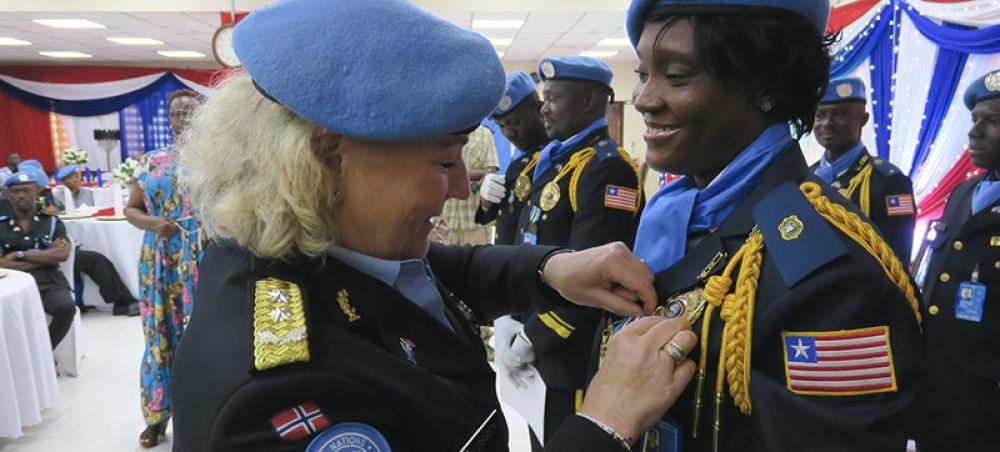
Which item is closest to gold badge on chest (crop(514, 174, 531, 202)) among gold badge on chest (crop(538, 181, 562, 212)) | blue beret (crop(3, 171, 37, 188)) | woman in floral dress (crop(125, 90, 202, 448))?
gold badge on chest (crop(538, 181, 562, 212))

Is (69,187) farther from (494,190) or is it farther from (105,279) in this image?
(494,190)

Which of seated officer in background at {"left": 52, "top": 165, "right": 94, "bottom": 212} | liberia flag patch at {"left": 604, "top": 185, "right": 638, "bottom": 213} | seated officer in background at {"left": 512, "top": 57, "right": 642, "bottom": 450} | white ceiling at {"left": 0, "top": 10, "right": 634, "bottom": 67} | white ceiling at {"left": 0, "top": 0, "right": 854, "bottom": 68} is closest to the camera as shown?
seated officer in background at {"left": 512, "top": 57, "right": 642, "bottom": 450}

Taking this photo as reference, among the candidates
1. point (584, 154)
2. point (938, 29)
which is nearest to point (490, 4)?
point (938, 29)

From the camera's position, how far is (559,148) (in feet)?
8.71

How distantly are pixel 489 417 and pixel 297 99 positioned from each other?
1.62ft

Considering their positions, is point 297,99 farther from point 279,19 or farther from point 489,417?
point 489,417

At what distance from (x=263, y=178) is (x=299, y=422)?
324mm

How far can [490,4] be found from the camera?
28.2 ft

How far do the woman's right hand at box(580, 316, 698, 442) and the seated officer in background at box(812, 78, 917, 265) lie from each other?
8.44ft

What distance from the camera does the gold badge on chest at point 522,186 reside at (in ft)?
9.61

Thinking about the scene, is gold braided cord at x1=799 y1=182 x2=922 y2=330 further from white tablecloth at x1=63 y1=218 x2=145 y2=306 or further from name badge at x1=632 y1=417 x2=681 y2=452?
white tablecloth at x1=63 y1=218 x2=145 y2=306

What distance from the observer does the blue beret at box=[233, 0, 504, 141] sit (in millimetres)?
755

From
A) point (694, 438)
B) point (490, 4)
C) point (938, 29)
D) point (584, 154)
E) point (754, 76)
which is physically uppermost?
point (490, 4)

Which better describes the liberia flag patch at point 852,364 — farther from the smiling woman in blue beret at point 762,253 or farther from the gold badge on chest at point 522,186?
the gold badge on chest at point 522,186
